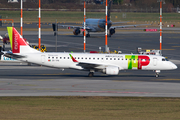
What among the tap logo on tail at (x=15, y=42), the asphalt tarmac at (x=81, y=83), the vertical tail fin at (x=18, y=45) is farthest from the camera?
the tap logo on tail at (x=15, y=42)

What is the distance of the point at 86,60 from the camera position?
43656 millimetres

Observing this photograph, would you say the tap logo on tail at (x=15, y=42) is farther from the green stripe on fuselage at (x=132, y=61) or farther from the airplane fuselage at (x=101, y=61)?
the green stripe on fuselage at (x=132, y=61)

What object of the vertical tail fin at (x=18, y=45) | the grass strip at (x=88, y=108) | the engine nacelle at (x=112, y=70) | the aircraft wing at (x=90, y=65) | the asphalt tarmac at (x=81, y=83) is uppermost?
A: the vertical tail fin at (x=18, y=45)

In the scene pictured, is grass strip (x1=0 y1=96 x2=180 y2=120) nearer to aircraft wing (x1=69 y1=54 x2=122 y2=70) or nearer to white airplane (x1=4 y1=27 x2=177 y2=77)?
aircraft wing (x1=69 y1=54 x2=122 y2=70)

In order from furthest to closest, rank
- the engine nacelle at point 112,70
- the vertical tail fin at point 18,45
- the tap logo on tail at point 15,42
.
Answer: the tap logo on tail at point 15,42 → the vertical tail fin at point 18,45 → the engine nacelle at point 112,70

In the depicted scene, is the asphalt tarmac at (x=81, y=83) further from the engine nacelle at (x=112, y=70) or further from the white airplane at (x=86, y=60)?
the white airplane at (x=86, y=60)

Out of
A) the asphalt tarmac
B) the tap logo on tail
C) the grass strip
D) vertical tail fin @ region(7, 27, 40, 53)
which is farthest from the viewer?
the tap logo on tail

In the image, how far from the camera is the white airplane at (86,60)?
4309 cm

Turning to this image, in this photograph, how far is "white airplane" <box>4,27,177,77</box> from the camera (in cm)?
4309

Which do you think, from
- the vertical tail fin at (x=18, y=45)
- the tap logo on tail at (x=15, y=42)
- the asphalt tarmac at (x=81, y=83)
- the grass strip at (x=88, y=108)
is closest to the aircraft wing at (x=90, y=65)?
the asphalt tarmac at (x=81, y=83)

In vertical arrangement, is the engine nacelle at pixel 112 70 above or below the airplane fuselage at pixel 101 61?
below

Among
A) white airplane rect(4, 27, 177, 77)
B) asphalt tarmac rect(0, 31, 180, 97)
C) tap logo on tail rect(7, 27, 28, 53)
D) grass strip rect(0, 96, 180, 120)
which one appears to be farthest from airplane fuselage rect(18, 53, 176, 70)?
grass strip rect(0, 96, 180, 120)

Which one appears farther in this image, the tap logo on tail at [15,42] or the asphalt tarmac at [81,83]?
the tap logo on tail at [15,42]

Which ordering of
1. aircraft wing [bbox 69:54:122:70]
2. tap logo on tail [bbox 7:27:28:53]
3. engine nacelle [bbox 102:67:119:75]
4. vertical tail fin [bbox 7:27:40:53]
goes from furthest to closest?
1. tap logo on tail [bbox 7:27:28:53]
2. vertical tail fin [bbox 7:27:40:53]
3. aircraft wing [bbox 69:54:122:70]
4. engine nacelle [bbox 102:67:119:75]
